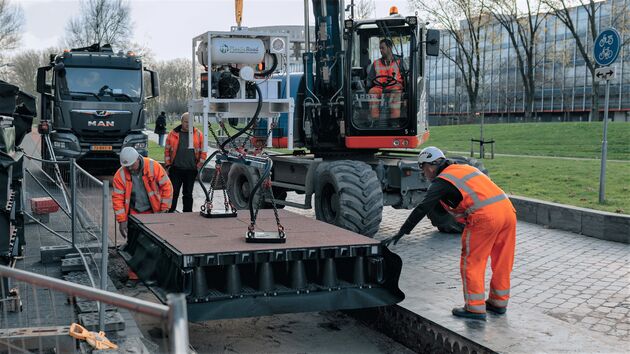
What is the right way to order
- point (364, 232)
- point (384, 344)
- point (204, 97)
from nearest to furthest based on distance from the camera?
point (384, 344) → point (204, 97) → point (364, 232)

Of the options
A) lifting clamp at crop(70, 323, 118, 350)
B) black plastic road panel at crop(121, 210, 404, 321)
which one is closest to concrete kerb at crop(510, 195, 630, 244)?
black plastic road panel at crop(121, 210, 404, 321)

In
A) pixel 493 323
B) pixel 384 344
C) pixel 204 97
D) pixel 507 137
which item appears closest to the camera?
pixel 493 323

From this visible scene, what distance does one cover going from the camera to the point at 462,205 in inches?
249

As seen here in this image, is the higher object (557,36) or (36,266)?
(557,36)

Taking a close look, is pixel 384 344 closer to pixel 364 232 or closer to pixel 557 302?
pixel 557 302

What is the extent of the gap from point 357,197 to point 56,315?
4.32 meters

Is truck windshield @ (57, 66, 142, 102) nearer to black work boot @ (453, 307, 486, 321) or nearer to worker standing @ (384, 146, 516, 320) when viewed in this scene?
worker standing @ (384, 146, 516, 320)

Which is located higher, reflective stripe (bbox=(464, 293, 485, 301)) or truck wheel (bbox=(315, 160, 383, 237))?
truck wheel (bbox=(315, 160, 383, 237))

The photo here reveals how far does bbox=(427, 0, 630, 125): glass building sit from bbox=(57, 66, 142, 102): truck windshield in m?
33.1

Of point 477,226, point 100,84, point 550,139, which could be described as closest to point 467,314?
point 477,226

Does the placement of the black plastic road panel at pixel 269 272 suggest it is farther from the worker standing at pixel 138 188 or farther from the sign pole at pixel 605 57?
the sign pole at pixel 605 57

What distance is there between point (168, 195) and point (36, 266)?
189cm

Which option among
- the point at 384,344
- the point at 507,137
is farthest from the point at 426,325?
the point at 507,137

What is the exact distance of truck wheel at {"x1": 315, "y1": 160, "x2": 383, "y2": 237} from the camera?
29.9 feet
